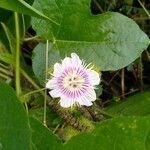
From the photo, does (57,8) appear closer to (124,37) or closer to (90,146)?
(124,37)

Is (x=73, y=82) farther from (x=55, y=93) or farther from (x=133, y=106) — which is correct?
(x=133, y=106)

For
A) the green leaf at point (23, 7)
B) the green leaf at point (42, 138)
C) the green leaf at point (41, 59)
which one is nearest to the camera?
the green leaf at point (23, 7)

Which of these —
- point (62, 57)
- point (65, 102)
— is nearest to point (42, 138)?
point (65, 102)

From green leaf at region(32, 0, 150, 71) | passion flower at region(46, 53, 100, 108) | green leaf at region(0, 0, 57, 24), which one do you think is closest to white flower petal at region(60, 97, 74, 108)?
passion flower at region(46, 53, 100, 108)

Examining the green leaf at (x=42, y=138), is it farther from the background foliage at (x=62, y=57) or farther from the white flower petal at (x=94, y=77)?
the white flower petal at (x=94, y=77)

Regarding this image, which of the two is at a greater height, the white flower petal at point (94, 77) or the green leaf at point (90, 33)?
the green leaf at point (90, 33)

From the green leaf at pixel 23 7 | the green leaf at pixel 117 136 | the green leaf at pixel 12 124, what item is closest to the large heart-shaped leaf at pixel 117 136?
the green leaf at pixel 117 136

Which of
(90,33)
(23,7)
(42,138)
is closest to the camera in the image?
(23,7)
